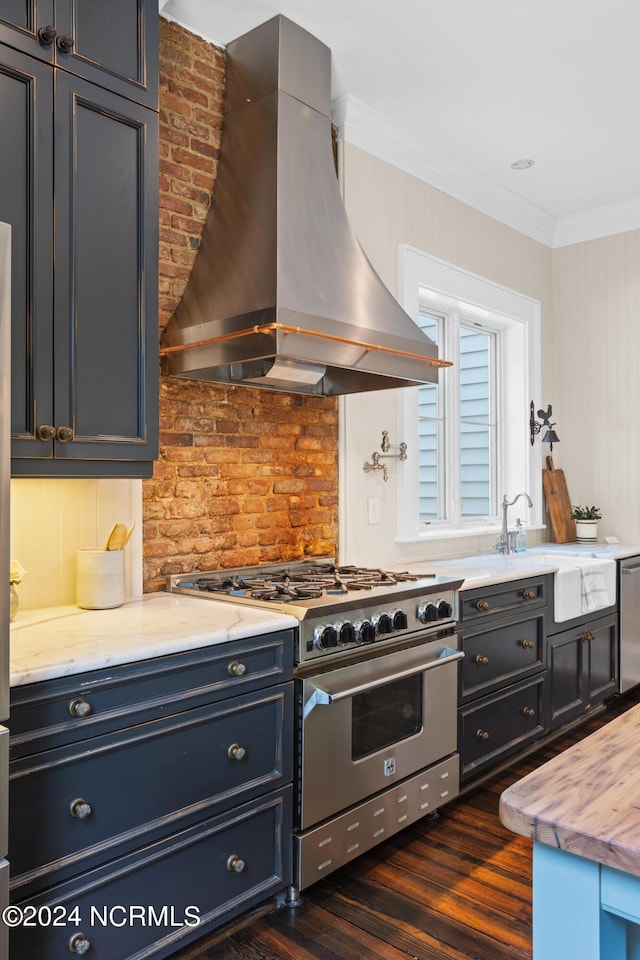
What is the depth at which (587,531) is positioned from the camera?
472 centimetres

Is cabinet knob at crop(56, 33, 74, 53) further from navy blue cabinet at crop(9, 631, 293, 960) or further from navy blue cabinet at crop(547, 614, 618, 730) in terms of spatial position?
navy blue cabinet at crop(547, 614, 618, 730)

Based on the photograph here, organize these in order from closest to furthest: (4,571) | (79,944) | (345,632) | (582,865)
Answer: (582,865), (4,571), (79,944), (345,632)

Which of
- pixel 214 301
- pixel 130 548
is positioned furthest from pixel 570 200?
pixel 130 548

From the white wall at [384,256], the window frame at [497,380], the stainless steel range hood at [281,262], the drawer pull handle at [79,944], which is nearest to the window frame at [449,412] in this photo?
the window frame at [497,380]

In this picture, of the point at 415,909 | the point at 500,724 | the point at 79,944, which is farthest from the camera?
the point at 500,724

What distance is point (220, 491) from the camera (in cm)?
282

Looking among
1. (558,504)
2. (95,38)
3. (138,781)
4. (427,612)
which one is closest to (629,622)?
(558,504)

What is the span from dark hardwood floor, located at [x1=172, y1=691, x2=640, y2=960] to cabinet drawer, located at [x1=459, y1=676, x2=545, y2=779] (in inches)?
11.6

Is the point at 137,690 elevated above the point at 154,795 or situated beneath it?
elevated above

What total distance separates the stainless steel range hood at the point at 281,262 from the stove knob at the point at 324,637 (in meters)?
0.88

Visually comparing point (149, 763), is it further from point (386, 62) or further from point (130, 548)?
point (386, 62)

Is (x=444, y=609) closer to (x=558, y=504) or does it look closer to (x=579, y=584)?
(x=579, y=584)

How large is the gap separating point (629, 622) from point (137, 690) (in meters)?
3.35

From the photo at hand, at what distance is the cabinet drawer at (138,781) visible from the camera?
62.7 inches
